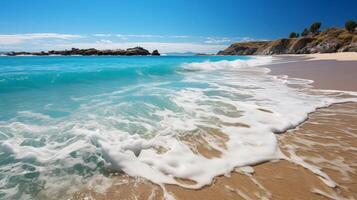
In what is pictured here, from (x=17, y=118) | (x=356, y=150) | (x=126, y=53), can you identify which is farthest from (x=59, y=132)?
(x=126, y=53)

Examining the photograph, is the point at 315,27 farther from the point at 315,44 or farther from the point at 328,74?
the point at 328,74

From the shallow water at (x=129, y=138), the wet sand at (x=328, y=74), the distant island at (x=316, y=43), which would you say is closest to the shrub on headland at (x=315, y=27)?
the distant island at (x=316, y=43)

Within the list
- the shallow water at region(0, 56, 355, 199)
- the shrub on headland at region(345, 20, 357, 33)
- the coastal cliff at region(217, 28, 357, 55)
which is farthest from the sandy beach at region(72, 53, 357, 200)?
the shrub on headland at region(345, 20, 357, 33)

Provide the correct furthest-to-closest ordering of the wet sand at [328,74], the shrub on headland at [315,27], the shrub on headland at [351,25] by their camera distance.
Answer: the shrub on headland at [315,27], the shrub on headland at [351,25], the wet sand at [328,74]

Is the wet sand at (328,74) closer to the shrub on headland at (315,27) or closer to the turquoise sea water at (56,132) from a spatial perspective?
the turquoise sea water at (56,132)

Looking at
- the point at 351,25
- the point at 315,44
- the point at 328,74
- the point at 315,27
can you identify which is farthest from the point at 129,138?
the point at 315,27

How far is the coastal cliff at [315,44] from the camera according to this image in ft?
265

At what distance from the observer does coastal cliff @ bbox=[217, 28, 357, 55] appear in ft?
265

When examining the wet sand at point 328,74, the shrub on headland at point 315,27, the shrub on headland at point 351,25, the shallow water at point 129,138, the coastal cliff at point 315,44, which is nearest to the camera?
the shallow water at point 129,138

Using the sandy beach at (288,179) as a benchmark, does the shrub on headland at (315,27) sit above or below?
above

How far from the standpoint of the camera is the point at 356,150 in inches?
172

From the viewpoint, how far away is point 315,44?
9694 centimetres

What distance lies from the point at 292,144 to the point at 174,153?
8.34ft

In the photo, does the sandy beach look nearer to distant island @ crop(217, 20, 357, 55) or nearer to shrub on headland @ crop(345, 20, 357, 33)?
distant island @ crop(217, 20, 357, 55)
